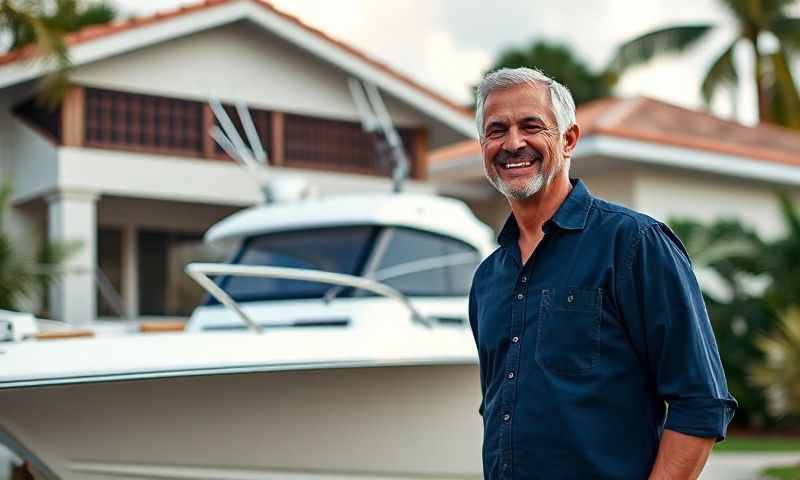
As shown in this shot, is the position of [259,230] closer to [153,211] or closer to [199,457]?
[199,457]

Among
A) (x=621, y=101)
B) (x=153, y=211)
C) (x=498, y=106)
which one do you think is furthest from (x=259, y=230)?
(x=621, y=101)

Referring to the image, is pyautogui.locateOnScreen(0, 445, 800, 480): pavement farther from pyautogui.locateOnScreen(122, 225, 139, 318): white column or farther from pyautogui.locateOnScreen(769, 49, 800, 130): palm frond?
pyautogui.locateOnScreen(769, 49, 800, 130): palm frond

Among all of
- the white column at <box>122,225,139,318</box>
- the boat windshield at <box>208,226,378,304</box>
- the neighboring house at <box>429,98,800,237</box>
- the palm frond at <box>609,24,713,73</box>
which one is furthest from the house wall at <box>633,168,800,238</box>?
the boat windshield at <box>208,226,378,304</box>

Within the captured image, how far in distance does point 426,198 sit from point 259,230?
1.10 m

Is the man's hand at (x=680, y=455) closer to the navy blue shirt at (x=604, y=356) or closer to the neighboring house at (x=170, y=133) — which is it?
the navy blue shirt at (x=604, y=356)

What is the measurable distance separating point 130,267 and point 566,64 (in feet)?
93.2

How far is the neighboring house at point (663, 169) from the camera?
15230mm

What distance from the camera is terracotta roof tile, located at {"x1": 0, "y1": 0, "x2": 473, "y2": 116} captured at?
476 inches

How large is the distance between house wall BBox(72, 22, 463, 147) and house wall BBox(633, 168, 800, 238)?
3.08 meters

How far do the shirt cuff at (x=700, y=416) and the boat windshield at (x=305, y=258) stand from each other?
419 cm

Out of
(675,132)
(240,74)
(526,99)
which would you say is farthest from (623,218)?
(675,132)

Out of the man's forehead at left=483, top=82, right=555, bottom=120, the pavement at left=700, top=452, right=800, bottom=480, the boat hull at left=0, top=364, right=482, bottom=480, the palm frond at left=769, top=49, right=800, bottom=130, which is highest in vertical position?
the palm frond at left=769, top=49, right=800, bottom=130

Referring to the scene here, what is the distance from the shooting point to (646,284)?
2.36 meters

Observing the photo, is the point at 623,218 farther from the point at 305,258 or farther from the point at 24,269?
the point at 24,269
